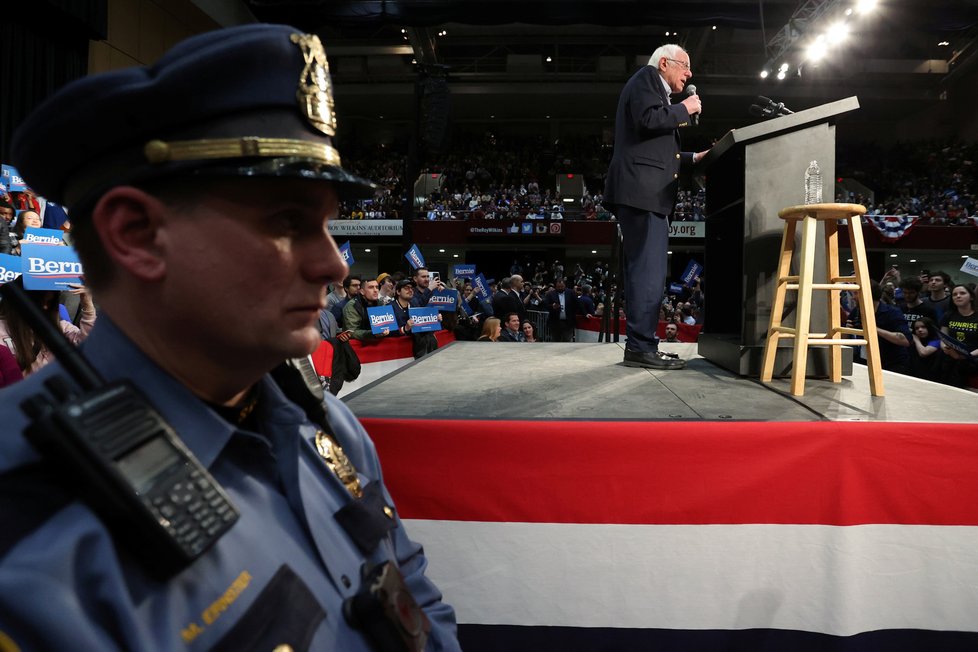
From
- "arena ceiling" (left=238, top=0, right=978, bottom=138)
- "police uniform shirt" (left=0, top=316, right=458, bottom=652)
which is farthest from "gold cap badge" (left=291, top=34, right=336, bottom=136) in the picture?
"arena ceiling" (left=238, top=0, right=978, bottom=138)

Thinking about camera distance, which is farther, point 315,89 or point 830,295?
point 830,295

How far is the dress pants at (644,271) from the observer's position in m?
2.97

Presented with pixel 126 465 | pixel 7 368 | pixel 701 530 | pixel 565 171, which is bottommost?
pixel 701 530

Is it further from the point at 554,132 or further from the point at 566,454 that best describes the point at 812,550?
the point at 554,132

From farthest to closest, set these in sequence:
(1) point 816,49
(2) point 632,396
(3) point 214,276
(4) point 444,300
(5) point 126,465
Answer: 1. (1) point 816,49
2. (4) point 444,300
3. (2) point 632,396
4. (3) point 214,276
5. (5) point 126,465

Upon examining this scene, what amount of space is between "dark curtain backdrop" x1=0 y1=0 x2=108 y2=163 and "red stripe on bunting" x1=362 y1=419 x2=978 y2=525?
6.85 meters

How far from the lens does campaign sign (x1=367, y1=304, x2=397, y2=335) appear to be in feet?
20.8

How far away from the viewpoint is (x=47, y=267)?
8.86ft

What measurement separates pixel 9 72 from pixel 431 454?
7.66 meters

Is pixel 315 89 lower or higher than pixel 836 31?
lower

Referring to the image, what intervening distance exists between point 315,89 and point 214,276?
0.28m

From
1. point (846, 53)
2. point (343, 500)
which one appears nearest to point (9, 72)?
point (343, 500)

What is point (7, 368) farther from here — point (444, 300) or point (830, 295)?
point (444, 300)

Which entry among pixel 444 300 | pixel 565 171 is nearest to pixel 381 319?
pixel 444 300
